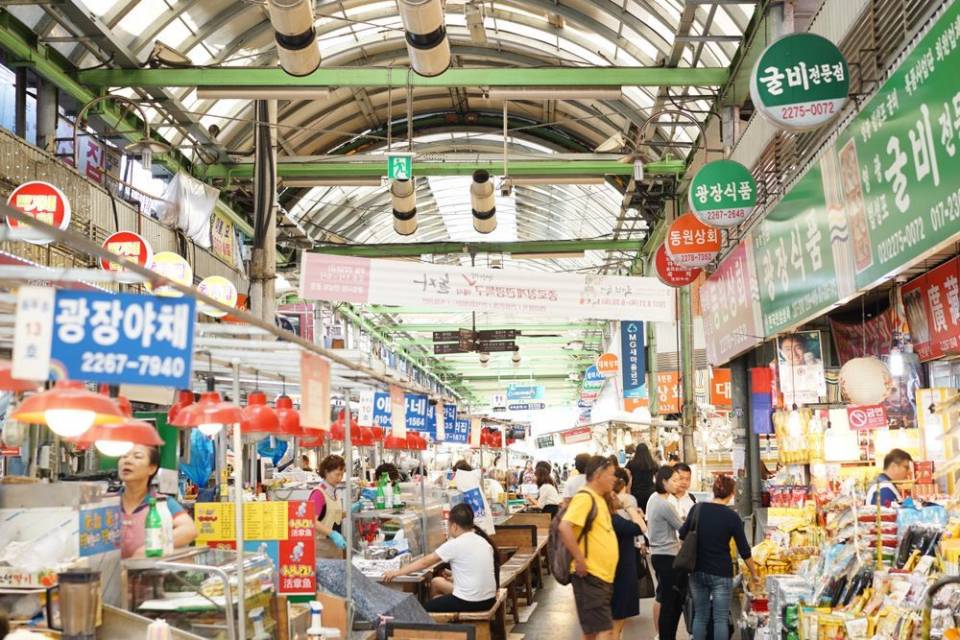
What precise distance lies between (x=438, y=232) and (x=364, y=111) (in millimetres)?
Answer: 9692

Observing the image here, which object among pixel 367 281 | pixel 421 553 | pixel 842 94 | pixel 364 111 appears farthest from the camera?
pixel 364 111

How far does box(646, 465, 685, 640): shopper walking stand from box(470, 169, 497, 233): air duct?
A: 6.51 metres

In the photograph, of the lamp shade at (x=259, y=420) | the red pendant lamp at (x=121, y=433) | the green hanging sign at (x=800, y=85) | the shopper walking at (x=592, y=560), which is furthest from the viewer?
the shopper walking at (x=592, y=560)

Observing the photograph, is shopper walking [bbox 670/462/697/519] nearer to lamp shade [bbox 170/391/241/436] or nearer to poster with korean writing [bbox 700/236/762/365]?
poster with korean writing [bbox 700/236/762/365]

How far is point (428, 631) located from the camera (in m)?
7.14

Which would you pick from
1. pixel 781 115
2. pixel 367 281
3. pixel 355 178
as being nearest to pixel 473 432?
pixel 355 178

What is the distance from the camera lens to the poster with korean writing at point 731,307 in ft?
39.2

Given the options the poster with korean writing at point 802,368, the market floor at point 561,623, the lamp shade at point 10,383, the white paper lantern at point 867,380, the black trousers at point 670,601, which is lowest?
the market floor at point 561,623

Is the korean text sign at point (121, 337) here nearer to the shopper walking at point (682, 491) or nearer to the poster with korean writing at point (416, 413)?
the shopper walking at point (682, 491)

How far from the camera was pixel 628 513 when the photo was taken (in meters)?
10.6

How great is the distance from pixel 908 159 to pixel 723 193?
3.25 m

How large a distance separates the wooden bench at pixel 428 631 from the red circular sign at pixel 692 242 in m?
6.06

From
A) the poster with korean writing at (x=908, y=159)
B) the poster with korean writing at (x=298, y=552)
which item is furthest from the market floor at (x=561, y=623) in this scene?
the poster with korean writing at (x=908, y=159)

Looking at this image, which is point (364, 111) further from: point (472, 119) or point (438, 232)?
point (438, 232)
